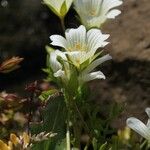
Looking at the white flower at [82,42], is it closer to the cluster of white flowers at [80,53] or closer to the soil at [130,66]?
the cluster of white flowers at [80,53]

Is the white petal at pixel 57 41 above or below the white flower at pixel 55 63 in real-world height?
above

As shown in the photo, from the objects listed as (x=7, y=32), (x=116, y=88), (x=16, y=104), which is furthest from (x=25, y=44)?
(x=16, y=104)

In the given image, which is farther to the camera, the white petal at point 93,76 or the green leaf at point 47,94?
the green leaf at point 47,94

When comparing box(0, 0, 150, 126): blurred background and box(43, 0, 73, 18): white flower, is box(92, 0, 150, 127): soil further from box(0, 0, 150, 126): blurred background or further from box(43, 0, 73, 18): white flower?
box(43, 0, 73, 18): white flower

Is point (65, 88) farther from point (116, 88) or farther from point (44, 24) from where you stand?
point (44, 24)

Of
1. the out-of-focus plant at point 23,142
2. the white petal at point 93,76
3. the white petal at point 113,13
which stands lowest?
the out-of-focus plant at point 23,142

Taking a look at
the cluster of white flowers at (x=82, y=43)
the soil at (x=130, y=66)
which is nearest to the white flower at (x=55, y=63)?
the cluster of white flowers at (x=82, y=43)

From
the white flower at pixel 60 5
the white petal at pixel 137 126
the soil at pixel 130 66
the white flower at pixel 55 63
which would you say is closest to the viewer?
the white petal at pixel 137 126

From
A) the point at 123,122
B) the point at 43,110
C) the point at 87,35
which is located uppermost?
the point at 87,35

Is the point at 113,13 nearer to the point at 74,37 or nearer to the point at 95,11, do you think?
the point at 95,11
